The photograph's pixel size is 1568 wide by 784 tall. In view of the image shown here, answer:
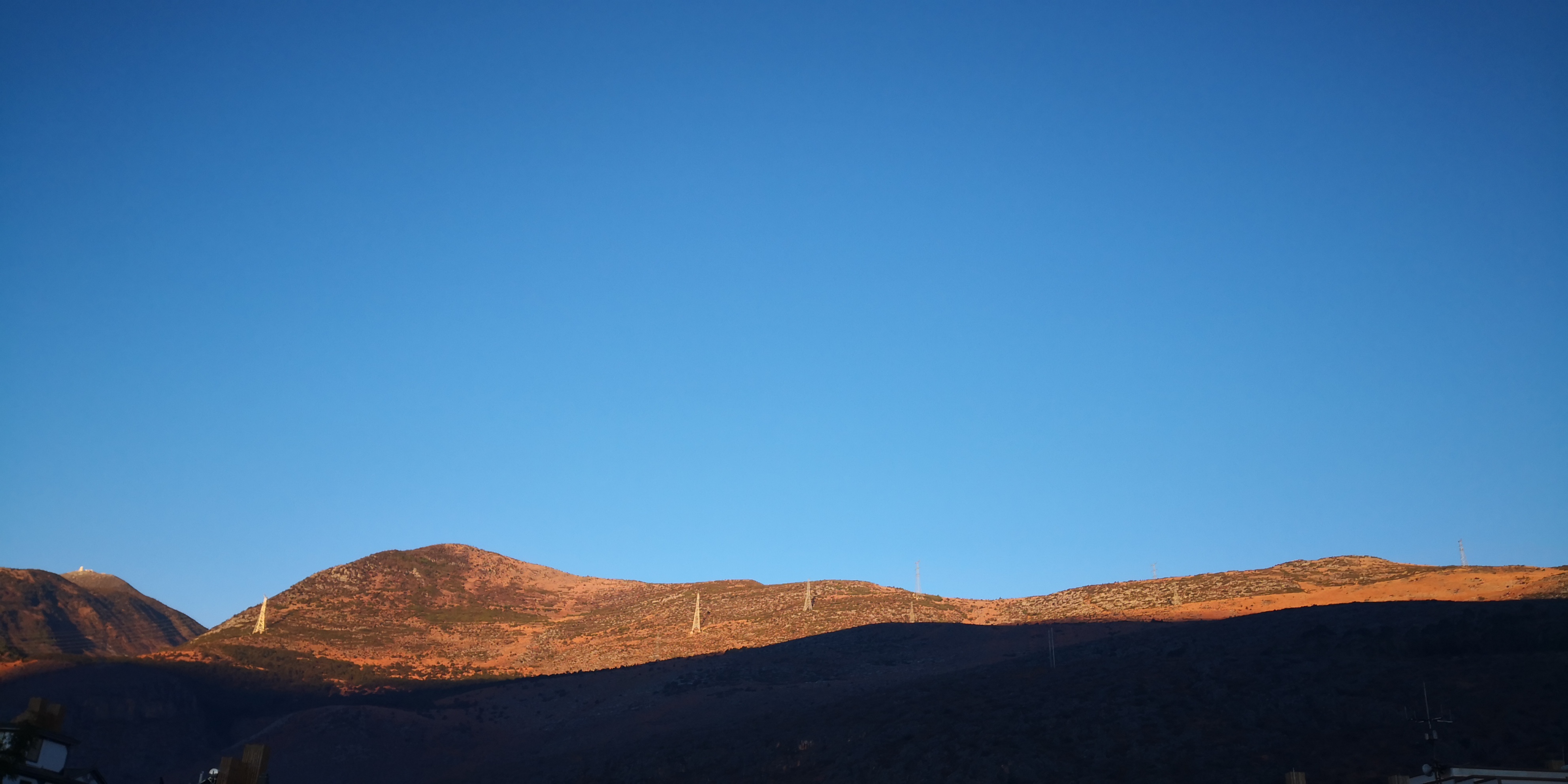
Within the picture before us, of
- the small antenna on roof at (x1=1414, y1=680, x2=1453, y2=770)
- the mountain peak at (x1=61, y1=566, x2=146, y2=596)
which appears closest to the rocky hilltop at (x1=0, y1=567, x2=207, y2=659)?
the mountain peak at (x1=61, y1=566, x2=146, y2=596)

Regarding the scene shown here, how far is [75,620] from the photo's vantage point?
9550cm

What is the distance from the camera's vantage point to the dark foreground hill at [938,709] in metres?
30.0

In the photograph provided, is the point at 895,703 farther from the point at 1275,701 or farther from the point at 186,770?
the point at 186,770

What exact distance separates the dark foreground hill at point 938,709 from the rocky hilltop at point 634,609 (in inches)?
307

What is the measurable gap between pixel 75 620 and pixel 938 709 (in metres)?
88.7

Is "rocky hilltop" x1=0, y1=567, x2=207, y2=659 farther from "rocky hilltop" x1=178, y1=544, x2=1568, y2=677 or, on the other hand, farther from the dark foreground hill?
the dark foreground hill

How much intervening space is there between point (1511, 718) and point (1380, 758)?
3.75m

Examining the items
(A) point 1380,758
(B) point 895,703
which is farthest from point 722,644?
(A) point 1380,758

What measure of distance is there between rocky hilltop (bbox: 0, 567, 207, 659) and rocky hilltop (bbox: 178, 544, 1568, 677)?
16229mm

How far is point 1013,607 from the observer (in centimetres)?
7800

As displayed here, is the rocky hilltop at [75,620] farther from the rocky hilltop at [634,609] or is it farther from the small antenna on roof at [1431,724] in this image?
the small antenna on roof at [1431,724]

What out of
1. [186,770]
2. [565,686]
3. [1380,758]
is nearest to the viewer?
[1380,758]

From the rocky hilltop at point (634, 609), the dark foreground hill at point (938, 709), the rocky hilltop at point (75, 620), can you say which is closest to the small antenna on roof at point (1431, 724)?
the dark foreground hill at point (938, 709)

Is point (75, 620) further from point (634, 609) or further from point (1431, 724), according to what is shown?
point (1431, 724)
